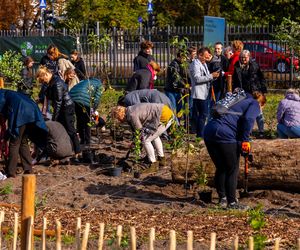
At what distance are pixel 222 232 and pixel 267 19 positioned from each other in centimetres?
2922

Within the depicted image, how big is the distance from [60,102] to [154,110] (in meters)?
1.85

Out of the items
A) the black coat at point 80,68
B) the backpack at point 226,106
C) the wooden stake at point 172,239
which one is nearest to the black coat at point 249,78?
the black coat at point 80,68

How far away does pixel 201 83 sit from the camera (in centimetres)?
1452

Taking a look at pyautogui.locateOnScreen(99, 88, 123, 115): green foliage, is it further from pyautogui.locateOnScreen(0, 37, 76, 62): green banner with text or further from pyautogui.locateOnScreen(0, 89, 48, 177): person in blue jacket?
pyautogui.locateOnScreen(0, 37, 76, 62): green banner with text

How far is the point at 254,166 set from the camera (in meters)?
10.4

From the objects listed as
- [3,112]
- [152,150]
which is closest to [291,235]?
[152,150]

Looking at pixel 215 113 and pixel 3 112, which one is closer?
pixel 215 113

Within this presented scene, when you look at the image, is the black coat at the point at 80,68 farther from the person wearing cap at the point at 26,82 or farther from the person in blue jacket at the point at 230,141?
the person in blue jacket at the point at 230,141

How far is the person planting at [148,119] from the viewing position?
11.5 m

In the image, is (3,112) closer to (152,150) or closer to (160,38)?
(152,150)

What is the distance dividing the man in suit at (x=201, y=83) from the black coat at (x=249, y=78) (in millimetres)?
419

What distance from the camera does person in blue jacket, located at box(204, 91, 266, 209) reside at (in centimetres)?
945

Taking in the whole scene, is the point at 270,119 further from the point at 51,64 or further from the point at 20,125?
the point at 20,125

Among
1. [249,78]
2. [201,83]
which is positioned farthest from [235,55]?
[201,83]
